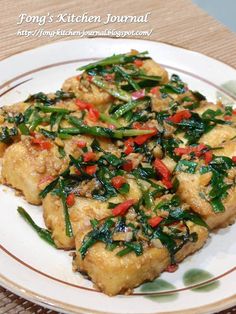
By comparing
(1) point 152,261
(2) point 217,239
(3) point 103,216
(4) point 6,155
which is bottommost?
(2) point 217,239

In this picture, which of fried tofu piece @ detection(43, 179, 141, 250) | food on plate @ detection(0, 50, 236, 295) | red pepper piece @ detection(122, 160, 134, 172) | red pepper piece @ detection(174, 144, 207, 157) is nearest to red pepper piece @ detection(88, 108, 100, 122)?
food on plate @ detection(0, 50, 236, 295)

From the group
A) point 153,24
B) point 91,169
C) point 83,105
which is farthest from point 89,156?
point 153,24

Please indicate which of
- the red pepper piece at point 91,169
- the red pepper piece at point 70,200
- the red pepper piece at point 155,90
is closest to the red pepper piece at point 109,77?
the red pepper piece at point 155,90

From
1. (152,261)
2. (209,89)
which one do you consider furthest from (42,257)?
(209,89)

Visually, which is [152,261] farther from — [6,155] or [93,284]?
[6,155]

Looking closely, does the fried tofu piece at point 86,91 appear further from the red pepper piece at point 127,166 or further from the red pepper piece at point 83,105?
the red pepper piece at point 127,166

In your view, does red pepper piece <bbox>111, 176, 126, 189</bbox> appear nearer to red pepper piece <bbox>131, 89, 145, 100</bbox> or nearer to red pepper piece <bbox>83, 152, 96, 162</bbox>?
red pepper piece <bbox>83, 152, 96, 162</bbox>
